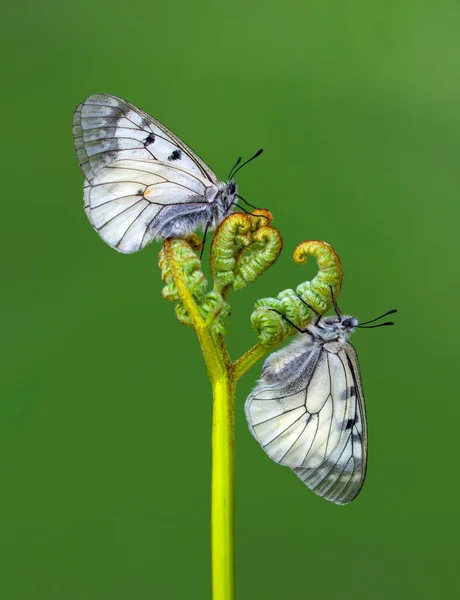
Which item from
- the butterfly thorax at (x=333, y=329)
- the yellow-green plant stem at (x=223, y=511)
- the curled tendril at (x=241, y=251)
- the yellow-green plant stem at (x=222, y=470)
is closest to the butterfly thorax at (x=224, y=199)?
the butterfly thorax at (x=333, y=329)

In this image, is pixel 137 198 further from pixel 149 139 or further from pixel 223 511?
pixel 223 511

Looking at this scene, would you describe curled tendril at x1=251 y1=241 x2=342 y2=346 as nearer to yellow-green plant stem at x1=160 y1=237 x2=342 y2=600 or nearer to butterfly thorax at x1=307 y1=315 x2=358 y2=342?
yellow-green plant stem at x1=160 y1=237 x2=342 y2=600

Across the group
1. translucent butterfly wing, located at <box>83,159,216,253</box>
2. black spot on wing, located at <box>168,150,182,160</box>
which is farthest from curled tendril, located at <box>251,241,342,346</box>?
black spot on wing, located at <box>168,150,182,160</box>

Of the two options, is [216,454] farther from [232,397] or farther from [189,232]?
[189,232]

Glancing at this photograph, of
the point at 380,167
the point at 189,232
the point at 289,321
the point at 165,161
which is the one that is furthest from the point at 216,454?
the point at 380,167

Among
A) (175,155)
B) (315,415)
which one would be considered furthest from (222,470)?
(175,155)
